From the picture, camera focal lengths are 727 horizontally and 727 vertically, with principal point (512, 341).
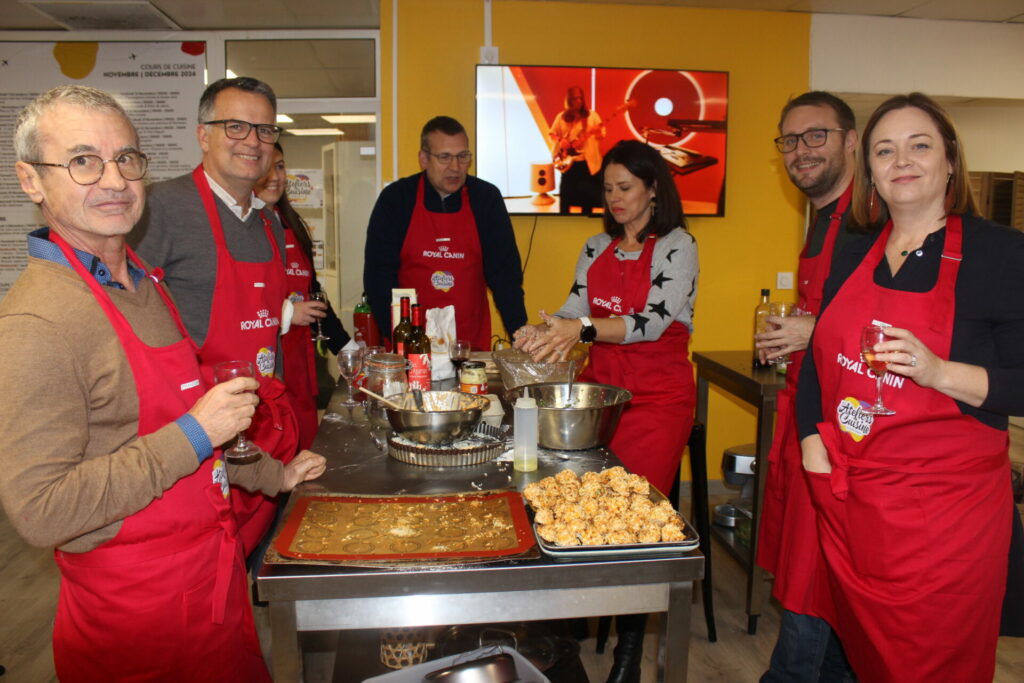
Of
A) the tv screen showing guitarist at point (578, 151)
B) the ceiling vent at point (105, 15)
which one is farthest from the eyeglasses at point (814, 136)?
the ceiling vent at point (105, 15)

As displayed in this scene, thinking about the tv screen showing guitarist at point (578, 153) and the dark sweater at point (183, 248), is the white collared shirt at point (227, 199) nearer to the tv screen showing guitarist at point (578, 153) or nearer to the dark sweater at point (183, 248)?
the dark sweater at point (183, 248)

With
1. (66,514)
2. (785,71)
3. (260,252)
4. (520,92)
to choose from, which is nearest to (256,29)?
(520,92)

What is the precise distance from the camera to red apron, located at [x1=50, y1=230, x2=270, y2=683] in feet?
4.51

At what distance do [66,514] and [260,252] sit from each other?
1304mm

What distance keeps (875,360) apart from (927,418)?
21 cm

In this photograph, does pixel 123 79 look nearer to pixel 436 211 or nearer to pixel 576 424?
pixel 436 211

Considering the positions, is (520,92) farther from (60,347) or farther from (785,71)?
(60,347)

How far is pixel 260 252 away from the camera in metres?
2.39

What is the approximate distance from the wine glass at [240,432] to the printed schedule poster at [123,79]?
3.75m

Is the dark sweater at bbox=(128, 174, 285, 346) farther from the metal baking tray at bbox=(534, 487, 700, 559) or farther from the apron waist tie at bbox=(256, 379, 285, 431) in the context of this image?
the metal baking tray at bbox=(534, 487, 700, 559)

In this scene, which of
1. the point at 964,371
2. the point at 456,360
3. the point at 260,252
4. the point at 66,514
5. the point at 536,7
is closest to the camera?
the point at 66,514

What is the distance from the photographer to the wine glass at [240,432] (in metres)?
1.48

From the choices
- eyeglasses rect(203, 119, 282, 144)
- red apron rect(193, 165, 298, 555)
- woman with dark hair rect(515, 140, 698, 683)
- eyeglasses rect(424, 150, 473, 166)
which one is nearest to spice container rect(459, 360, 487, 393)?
woman with dark hair rect(515, 140, 698, 683)

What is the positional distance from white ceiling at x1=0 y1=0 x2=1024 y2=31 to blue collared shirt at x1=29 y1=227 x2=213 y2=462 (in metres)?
3.22
